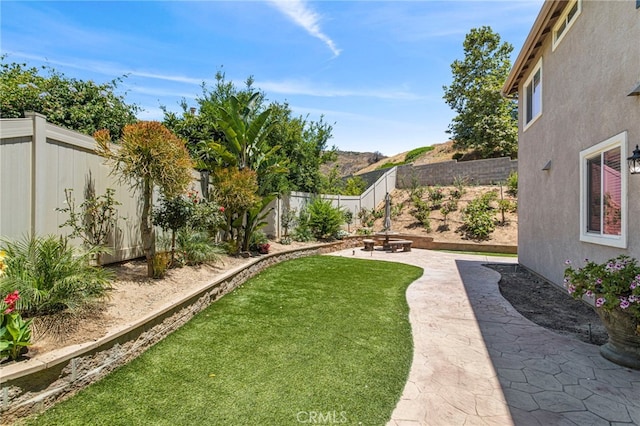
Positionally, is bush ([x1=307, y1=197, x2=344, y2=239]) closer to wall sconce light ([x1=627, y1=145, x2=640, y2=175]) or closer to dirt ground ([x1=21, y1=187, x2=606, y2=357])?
dirt ground ([x1=21, y1=187, x2=606, y2=357])

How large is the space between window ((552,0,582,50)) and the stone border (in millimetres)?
8893

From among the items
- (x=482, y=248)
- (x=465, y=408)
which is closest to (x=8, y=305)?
(x=465, y=408)

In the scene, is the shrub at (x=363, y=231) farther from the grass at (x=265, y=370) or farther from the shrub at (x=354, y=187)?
the grass at (x=265, y=370)

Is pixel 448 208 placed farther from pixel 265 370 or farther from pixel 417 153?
pixel 417 153

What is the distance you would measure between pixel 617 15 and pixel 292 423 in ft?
23.6

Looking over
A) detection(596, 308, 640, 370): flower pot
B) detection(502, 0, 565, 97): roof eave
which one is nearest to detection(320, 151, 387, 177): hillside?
detection(502, 0, 565, 97): roof eave

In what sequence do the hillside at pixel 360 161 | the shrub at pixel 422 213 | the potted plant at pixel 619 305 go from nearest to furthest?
the potted plant at pixel 619 305
the shrub at pixel 422 213
the hillside at pixel 360 161

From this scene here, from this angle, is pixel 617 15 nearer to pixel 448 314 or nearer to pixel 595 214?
pixel 595 214

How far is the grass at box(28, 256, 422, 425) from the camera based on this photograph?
2.62 meters

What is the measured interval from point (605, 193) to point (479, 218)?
32.5 ft

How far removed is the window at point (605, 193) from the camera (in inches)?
186

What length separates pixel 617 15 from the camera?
479 cm

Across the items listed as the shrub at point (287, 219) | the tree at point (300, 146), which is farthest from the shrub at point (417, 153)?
the shrub at point (287, 219)

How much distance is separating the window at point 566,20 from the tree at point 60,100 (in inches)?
548
